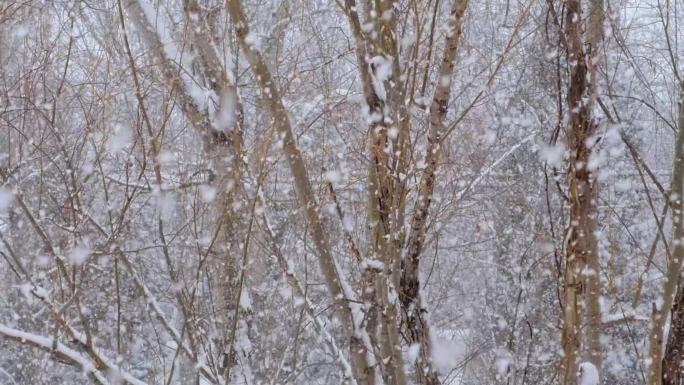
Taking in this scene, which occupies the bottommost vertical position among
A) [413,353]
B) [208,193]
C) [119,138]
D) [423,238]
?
[413,353]

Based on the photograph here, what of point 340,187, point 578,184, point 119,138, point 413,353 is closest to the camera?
point 578,184

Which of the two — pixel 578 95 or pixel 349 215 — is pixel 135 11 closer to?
pixel 349 215

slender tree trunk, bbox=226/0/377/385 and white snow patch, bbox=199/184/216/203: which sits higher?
white snow patch, bbox=199/184/216/203

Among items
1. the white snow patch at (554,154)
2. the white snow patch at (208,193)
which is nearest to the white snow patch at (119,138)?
the white snow patch at (208,193)

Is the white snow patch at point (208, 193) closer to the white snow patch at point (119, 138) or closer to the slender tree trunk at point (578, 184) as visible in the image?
the white snow patch at point (119, 138)

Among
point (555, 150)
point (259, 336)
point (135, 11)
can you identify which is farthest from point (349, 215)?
point (259, 336)

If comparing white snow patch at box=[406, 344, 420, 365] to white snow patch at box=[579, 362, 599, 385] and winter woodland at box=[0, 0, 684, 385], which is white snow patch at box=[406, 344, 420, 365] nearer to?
winter woodland at box=[0, 0, 684, 385]

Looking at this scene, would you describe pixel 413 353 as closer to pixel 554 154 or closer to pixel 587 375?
pixel 587 375

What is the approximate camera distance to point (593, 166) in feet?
11.4

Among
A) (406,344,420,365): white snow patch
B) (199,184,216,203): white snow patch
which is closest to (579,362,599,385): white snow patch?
(406,344,420,365): white snow patch

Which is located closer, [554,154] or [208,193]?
[554,154]

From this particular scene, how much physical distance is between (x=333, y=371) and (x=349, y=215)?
8.73 m

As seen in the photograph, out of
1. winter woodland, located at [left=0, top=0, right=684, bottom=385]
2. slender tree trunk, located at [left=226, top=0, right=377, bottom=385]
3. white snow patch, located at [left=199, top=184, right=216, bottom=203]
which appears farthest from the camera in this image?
white snow patch, located at [left=199, top=184, right=216, bottom=203]

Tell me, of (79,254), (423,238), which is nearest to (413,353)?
(423,238)
